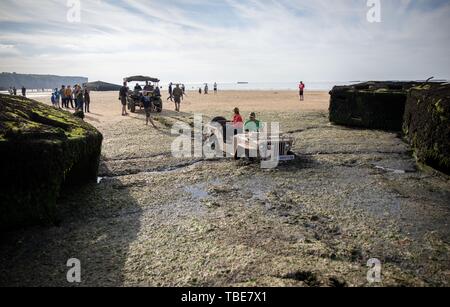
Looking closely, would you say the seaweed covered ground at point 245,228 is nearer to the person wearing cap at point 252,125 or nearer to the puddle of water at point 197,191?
the puddle of water at point 197,191

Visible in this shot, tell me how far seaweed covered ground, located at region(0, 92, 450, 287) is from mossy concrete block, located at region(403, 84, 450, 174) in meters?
0.50

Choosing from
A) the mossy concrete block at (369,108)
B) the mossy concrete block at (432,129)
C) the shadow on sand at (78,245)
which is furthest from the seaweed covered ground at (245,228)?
the mossy concrete block at (369,108)

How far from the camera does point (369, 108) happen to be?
1648cm

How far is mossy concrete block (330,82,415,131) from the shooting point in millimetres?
15859

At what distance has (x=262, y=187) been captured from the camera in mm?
8156

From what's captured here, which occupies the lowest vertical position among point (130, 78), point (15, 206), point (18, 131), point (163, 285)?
point (163, 285)

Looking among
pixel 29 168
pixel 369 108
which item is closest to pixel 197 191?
pixel 29 168

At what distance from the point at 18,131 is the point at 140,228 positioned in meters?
2.80

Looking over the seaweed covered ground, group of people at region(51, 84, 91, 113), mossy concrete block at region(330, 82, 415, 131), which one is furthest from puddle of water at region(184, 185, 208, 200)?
group of people at region(51, 84, 91, 113)

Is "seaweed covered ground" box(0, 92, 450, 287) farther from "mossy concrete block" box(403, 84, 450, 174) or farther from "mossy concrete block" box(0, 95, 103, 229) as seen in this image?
"mossy concrete block" box(403, 84, 450, 174)

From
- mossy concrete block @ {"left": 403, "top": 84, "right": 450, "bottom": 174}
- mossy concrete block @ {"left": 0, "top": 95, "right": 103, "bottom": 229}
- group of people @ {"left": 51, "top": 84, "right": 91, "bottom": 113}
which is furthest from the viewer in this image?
group of people @ {"left": 51, "top": 84, "right": 91, "bottom": 113}
